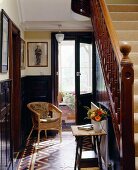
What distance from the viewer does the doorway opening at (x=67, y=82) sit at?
827cm

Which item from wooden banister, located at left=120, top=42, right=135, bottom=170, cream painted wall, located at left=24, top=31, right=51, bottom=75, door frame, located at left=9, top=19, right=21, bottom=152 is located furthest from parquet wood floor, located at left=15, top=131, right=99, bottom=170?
wooden banister, located at left=120, top=42, right=135, bottom=170

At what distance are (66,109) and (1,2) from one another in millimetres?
5325

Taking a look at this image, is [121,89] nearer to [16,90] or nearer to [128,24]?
[128,24]

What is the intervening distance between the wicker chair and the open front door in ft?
2.04

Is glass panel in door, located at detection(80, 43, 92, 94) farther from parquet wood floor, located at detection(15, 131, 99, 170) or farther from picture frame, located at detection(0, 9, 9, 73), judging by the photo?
picture frame, located at detection(0, 9, 9, 73)

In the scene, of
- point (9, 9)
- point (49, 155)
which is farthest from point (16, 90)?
point (9, 9)

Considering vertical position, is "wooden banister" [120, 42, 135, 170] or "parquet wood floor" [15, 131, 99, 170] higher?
"wooden banister" [120, 42, 135, 170]

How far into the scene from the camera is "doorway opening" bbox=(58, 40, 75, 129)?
827 cm

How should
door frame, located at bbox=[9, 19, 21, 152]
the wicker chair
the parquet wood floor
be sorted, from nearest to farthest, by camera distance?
the parquet wood floor, door frame, located at bbox=[9, 19, 21, 152], the wicker chair

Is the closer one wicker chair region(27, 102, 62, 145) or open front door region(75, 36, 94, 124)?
wicker chair region(27, 102, 62, 145)

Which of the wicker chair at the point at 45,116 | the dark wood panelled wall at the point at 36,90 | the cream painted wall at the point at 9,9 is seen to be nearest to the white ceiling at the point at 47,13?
the cream painted wall at the point at 9,9

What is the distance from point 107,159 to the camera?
4223 millimetres

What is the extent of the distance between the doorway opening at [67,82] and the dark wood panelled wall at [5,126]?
4.11 meters

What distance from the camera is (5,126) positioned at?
12.5 ft
